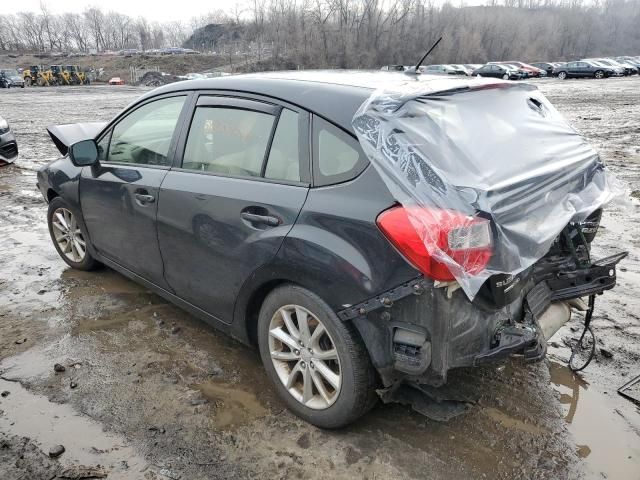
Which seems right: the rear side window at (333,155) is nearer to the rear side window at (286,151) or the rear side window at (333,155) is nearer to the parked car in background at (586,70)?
the rear side window at (286,151)

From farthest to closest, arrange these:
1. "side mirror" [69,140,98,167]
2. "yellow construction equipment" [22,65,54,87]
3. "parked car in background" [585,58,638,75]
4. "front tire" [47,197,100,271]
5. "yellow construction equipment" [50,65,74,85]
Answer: "yellow construction equipment" [50,65,74,85] → "yellow construction equipment" [22,65,54,87] → "parked car in background" [585,58,638,75] → "front tire" [47,197,100,271] → "side mirror" [69,140,98,167]

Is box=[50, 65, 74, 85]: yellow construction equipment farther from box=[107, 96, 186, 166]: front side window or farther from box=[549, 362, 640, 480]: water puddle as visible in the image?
box=[549, 362, 640, 480]: water puddle

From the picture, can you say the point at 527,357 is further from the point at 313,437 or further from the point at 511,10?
the point at 511,10

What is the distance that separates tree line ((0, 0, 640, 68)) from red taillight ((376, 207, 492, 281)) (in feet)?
228

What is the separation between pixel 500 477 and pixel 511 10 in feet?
407

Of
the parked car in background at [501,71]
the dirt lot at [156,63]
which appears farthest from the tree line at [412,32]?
the parked car in background at [501,71]

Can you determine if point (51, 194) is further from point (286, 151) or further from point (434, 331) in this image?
point (434, 331)

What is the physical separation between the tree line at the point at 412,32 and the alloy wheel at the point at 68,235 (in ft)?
220

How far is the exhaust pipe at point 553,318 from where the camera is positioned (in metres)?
2.67

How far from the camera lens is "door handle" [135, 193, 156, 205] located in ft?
10.9

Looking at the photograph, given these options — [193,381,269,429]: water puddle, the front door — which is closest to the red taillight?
[193,381,269,429]: water puddle

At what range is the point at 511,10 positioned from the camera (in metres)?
108

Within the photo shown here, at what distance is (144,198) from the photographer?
339 cm

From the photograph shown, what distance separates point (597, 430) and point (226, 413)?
6.52ft
